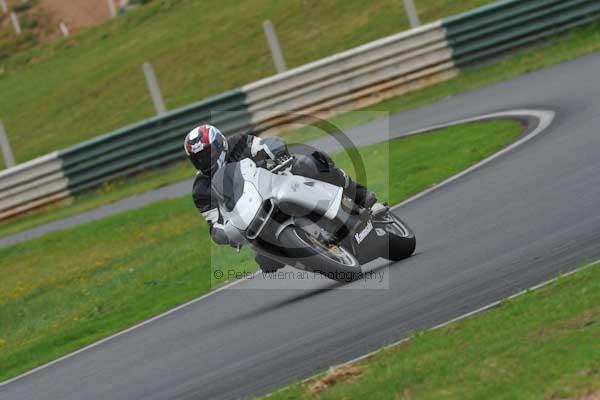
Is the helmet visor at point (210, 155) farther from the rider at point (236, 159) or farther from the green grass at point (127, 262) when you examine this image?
the green grass at point (127, 262)

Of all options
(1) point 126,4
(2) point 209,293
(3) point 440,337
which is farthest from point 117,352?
(1) point 126,4

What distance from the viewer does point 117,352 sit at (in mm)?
11047

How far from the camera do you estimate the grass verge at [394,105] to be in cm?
2127

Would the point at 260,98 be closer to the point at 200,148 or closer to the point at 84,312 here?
the point at 84,312

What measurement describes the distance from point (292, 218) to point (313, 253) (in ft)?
1.11

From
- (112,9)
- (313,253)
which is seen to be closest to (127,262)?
(313,253)

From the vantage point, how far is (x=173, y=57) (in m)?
31.4

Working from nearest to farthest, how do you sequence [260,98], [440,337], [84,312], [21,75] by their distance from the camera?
[440,337] → [84,312] → [260,98] → [21,75]

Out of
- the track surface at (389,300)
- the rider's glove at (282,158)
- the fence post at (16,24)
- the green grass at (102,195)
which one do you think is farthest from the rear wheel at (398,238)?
the fence post at (16,24)

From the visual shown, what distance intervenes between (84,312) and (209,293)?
2051 mm

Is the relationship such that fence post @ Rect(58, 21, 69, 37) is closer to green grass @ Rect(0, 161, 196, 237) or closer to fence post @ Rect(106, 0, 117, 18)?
fence post @ Rect(106, 0, 117, 18)

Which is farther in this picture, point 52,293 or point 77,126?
point 77,126

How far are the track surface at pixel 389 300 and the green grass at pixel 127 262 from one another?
1132 millimetres

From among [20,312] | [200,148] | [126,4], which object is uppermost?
[126,4]
